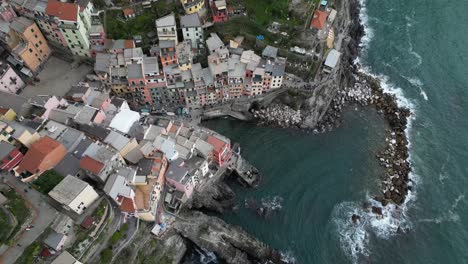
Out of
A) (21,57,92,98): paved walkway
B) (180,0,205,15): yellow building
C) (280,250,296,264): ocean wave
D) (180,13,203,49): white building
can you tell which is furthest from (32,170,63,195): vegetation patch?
(180,0,205,15): yellow building

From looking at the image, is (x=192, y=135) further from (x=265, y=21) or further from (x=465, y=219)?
(x=465, y=219)

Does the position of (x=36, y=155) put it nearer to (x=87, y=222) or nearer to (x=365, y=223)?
(x=87, y=222)

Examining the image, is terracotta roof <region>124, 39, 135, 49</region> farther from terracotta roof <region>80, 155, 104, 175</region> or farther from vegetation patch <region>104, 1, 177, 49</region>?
terracotta roof <region>80, 155, 104, 175</region>

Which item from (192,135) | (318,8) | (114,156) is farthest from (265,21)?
(114,156)

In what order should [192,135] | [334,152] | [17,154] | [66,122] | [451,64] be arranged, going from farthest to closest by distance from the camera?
[451,64] < [334,152] < [192,135] < [66,122] < [17,154]

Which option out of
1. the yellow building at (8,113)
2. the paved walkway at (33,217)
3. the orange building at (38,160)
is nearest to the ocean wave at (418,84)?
the orange building at (38,160)

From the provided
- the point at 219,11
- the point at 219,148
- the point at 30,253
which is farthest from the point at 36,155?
the point at 219,11
